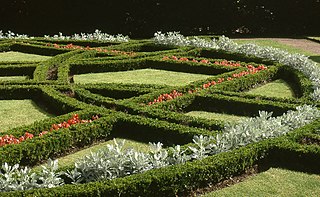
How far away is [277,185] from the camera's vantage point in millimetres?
6547

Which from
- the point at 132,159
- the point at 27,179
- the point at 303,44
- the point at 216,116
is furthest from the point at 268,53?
the point at 27,179

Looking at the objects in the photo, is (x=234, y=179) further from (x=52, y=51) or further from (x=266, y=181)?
(x=52, y=51)

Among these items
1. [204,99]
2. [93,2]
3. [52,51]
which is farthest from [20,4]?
[204,99]

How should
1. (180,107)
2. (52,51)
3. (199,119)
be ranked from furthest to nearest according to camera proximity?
(52,51)
(180,107)
(199,119)

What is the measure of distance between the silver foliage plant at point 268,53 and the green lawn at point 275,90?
0.57 meters

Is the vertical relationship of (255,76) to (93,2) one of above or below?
below

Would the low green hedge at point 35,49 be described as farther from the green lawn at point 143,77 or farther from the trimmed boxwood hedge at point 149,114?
the green lawn at point 143,77

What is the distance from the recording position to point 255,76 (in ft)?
39.4

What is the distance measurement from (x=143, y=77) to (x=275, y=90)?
3384mm

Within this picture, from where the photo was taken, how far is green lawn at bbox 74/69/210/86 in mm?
12562

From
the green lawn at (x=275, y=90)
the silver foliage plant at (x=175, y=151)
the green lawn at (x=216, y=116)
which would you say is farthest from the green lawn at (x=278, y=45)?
the silver foliage plant at (x=175, y=151)

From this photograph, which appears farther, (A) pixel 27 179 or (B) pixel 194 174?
(B) pixel 194 174

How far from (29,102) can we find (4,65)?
10.3 feet

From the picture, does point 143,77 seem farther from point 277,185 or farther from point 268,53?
point 277,185
